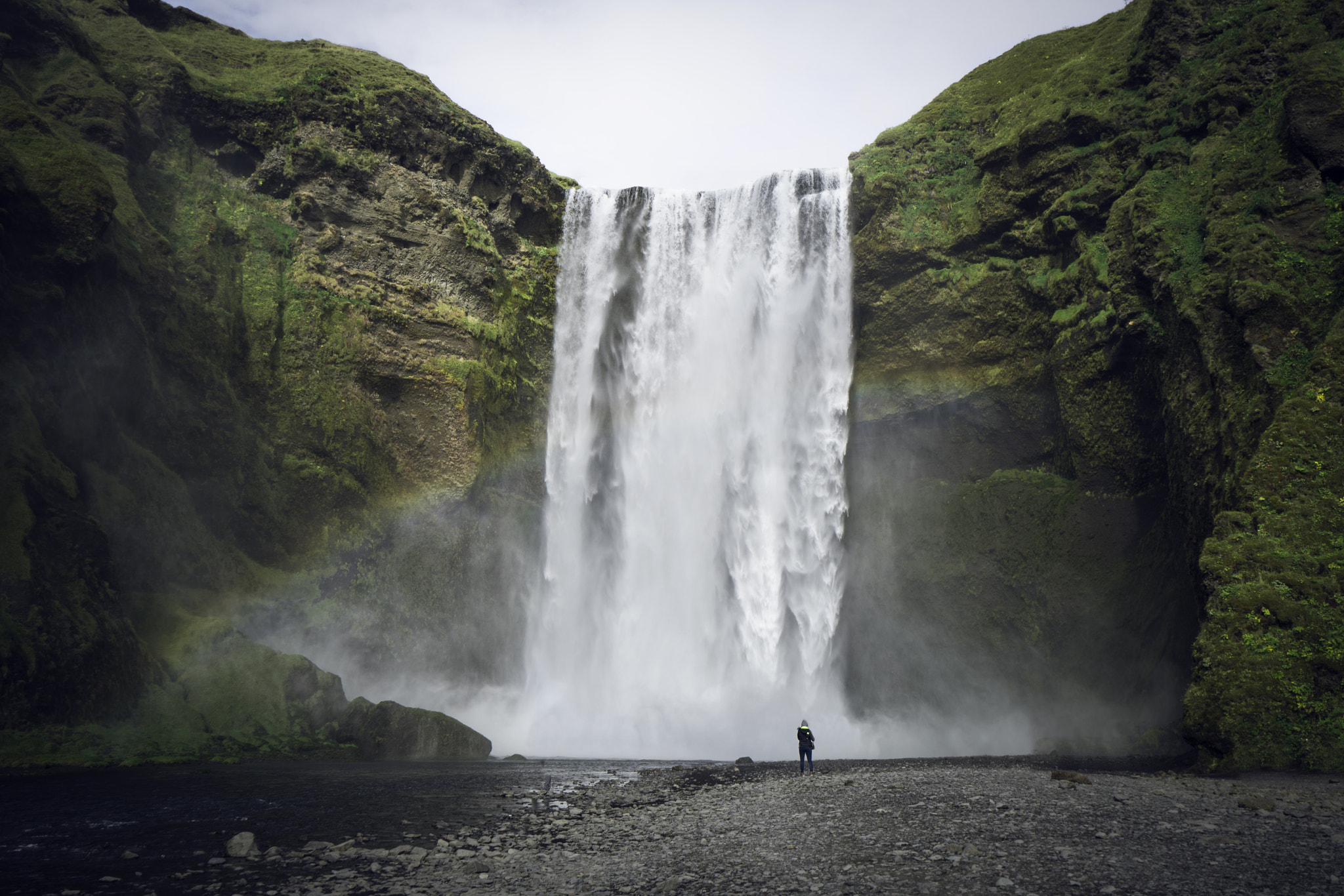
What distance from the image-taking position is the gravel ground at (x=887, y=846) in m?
7.12

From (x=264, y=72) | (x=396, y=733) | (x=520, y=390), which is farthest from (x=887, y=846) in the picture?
(x=264, y=72)

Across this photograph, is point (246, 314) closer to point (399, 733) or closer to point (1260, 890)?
point (399, 733)

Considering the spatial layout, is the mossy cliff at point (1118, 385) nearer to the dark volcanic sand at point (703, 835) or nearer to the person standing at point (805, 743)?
the dark volcanic sand at point (703, 835)

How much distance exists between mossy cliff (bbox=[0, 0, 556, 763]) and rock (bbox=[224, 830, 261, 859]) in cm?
1030

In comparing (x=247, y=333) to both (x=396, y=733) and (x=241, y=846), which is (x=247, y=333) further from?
(x=241, y=846)

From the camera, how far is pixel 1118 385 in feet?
74.7

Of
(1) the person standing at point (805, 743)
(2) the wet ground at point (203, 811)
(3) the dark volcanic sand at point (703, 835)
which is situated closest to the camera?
(3) the dark volcanic sand at point (703, 835)

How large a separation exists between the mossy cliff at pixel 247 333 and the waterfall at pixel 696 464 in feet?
7.03

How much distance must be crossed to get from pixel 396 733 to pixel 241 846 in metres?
12.4

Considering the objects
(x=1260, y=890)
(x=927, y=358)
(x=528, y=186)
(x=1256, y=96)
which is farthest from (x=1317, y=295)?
(x=528, y=186)

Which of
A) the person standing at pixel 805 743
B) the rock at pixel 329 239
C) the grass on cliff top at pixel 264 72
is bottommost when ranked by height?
the person standing at pixel 805 743

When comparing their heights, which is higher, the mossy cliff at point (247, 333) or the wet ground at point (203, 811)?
the mossy cliff at point (247, 333)

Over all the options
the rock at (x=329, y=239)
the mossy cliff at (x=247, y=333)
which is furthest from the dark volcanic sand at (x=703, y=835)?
the rock at (x=329, y=239)

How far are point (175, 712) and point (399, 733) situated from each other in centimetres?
563
